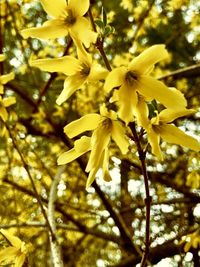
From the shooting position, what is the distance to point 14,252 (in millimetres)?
1648

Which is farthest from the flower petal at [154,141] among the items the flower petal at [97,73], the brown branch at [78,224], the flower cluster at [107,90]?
the brown branch at [78,224]

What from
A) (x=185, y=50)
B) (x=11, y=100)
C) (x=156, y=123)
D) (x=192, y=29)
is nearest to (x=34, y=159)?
(x=11, y=100)

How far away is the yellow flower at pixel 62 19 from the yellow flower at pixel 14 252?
713 mm

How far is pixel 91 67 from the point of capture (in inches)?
48.4

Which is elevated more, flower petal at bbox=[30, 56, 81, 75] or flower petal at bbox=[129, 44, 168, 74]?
flower petal at bbox=[30, 56, 81, 75]

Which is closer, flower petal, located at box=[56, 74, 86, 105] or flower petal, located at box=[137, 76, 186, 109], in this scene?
flower petal, located at box=[137, 76, 186, 109]

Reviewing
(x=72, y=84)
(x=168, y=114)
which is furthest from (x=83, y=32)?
(x=168, y=114)

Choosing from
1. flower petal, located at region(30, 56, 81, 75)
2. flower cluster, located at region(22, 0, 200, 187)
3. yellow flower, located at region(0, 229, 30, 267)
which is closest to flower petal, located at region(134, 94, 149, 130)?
flower cluster, located at region(22, 0, 200, 187)

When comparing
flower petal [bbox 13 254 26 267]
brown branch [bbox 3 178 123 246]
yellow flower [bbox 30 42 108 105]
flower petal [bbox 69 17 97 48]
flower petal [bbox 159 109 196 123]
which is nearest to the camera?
flower petal [bbox 69 17 97 48]

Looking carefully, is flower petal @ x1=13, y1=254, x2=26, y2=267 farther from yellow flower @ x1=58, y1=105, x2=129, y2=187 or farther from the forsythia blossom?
the forsythia blossom

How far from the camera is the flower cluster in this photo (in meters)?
1.23

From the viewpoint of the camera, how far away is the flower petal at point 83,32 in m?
1.18

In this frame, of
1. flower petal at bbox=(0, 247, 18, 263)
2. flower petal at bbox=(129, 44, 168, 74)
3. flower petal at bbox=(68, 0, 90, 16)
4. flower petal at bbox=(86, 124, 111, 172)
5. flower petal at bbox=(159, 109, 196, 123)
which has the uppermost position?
flower petal at bbox=(68, 0, 90, 16)

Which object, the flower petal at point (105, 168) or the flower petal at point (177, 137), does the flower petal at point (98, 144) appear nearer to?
the flower petal at point (105, 168)
